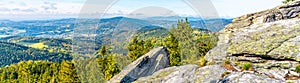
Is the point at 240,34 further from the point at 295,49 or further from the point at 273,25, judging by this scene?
the point at 295,49

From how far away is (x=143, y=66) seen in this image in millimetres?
31688

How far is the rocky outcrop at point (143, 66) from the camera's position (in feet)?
90.0

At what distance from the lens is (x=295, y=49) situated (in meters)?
16.3

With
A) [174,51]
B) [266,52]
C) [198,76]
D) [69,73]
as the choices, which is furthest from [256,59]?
[69,73]

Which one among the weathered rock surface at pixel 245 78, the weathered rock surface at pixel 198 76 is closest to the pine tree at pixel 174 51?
the weathered rock surface at pixel 198 76

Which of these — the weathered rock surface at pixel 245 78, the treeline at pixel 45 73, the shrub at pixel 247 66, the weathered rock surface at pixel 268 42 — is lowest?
the treeline at pixel 45 73

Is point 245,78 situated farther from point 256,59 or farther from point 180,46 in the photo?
point 180,46

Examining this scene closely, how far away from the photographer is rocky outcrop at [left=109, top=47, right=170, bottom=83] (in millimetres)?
27433

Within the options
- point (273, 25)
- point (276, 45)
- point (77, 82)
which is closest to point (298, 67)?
point (276, 45)

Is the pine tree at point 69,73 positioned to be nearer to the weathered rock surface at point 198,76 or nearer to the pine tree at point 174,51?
the pine tree at point 174,51

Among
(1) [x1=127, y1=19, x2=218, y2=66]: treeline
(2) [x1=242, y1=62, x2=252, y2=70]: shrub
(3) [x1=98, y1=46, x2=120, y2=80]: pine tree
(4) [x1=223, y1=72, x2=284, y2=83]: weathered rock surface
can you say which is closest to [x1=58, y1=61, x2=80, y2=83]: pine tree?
(3) [x1=98, y1=46, x2=120, y2=80]: pine tree

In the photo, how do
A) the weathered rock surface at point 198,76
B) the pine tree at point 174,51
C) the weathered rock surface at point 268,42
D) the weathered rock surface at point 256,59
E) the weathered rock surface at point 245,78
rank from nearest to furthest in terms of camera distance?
the weathered rock surface at point 245,78
the weathered rock surface at point 256,59
the weathered rock surface at point 198,76
the weathered rock surface at point 268,42
the pine tree at point 174,51

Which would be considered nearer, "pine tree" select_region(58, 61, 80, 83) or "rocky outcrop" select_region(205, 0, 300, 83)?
"rocky outcrop" select_region(205, 0, 300, 83)

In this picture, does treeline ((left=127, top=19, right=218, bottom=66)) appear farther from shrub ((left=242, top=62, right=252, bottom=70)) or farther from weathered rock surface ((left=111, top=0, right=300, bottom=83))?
shrub ((left=242, top=62, right=252, bottom=70))
